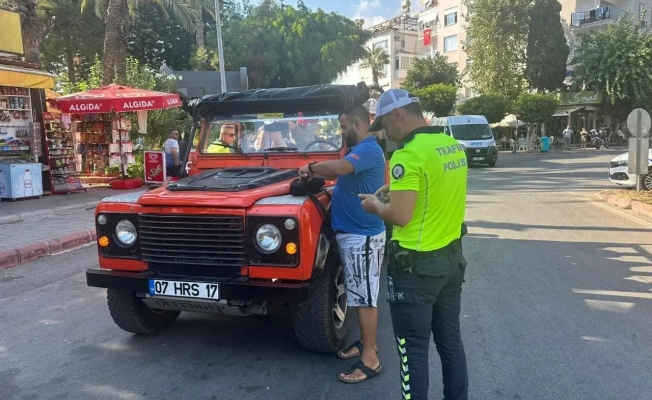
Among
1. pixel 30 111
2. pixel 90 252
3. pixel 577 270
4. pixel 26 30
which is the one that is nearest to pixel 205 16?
pixel 26 30

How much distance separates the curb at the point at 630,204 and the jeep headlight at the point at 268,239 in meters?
9.19

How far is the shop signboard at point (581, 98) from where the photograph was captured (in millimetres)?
38219

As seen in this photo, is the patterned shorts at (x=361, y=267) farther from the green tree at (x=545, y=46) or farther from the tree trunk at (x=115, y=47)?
the green tree at (x=545, y=46)

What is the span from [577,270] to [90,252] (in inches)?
274

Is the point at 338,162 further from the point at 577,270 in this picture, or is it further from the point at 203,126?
the point at 577,270

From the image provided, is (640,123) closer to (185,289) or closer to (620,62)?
(185,289)

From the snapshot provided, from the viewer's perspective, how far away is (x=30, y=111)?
13.3m

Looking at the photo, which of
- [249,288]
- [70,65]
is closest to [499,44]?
[70,65]

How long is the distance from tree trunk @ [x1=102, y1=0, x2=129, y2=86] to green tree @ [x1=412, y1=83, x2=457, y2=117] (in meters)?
25.0

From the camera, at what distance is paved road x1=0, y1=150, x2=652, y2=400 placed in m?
3.60

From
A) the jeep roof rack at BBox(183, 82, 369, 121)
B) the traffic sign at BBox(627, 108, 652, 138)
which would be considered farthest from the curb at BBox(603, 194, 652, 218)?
the jeep roof rack at BBox(183, 82, 369, 121)

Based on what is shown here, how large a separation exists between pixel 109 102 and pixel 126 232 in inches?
403

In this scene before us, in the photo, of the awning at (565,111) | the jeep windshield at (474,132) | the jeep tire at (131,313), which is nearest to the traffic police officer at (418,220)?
the jeep tire at (131,313)

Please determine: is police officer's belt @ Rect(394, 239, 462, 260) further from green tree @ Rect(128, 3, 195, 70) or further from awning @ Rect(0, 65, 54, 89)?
green tree @ Rect(128, 3, 195, 70)
